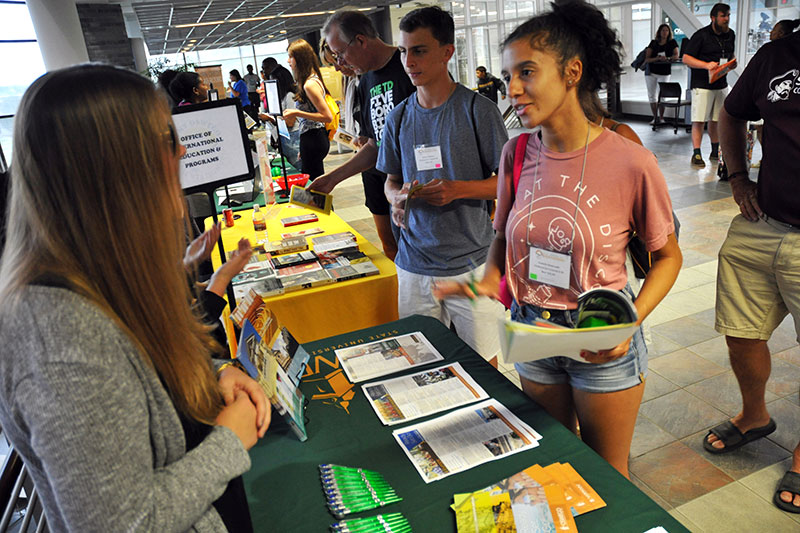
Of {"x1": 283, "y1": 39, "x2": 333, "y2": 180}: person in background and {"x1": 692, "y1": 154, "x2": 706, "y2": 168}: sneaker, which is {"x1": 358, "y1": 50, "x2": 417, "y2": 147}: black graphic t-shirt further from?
{"x1": 692, "y1": 154, "x2": 706, "y2": 168}: sneaker

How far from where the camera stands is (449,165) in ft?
6.67

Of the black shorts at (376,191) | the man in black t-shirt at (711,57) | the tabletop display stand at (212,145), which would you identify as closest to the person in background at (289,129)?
the black shorts at (376,191)

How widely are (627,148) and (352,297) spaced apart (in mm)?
1348

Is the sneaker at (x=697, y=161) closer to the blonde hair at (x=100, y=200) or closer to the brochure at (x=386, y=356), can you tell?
the brochure at (x=386, y=356)

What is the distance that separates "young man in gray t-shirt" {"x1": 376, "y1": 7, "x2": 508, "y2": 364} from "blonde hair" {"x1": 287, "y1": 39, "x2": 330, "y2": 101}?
2942 millimetres

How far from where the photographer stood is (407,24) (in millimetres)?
2008

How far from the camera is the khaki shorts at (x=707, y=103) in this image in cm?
670

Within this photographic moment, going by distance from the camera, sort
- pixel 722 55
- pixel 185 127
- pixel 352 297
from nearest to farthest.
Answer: pixel 185 127
pixel 352 297
pixel 722 55

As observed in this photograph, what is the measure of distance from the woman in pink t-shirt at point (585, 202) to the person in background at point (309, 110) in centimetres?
348

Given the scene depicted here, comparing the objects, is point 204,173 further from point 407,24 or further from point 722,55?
point 722,55

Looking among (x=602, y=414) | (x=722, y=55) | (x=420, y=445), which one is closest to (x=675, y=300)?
(x=602, y=414)

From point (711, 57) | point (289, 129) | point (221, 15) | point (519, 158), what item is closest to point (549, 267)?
point (519, 158)

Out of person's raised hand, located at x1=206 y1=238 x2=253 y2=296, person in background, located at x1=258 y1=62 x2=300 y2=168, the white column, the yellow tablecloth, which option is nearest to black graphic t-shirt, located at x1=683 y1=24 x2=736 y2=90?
person in background, located at x1=258 y1=62 x2=300 y2=168

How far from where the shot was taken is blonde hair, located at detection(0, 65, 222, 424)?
68cm
